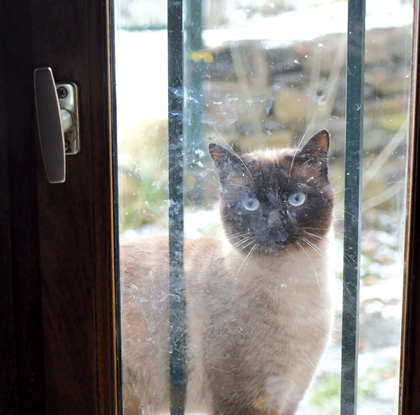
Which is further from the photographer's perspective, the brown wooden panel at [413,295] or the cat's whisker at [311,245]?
the cat's whisker at [311,245]

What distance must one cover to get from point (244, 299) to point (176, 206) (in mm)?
211

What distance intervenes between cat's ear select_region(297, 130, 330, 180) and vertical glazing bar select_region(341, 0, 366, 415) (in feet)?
0.11

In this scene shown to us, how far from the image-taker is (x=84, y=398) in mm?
782

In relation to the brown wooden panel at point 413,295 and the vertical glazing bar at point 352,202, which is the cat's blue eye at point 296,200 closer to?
the vertical glazing bar at point 352,202

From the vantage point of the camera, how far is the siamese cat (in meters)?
0.77

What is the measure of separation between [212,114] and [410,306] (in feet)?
1.48

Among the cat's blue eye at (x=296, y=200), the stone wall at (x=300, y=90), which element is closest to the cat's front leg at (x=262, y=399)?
the cat's blue eye at (x=296, y=200)

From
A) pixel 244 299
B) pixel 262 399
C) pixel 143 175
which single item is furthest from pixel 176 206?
pixel 262 399

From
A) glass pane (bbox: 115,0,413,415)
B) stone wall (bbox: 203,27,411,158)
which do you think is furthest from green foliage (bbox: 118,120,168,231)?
stone wall (bbox: 203,27,411,158)

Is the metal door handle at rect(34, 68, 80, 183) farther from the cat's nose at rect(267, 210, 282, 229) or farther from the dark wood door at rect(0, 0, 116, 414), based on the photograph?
the cat's nose at rect(267, 210, 282, 229)

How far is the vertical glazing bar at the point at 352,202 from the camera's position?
2.28 ft

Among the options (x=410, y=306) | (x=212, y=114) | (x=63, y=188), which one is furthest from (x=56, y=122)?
(x=410, y=306)

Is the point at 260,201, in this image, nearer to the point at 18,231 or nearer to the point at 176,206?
→ the point at 176,206

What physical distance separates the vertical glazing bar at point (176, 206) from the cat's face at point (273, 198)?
2.9 inches
